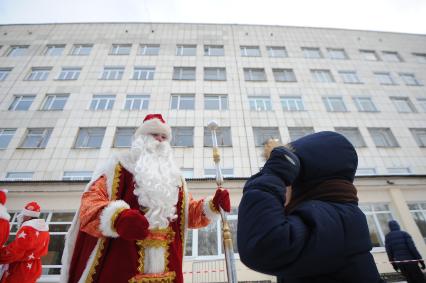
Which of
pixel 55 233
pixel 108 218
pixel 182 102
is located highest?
pixel 182 102

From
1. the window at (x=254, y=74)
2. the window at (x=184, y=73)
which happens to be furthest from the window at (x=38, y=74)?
the window at (x=254, y=74)

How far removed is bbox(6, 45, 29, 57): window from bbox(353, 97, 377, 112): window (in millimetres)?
25005

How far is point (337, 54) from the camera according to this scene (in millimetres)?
19812

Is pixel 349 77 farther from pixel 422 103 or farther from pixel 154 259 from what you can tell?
pixel 154 259

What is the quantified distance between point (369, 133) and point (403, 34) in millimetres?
14457

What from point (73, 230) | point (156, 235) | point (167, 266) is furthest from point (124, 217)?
point (73, 230)

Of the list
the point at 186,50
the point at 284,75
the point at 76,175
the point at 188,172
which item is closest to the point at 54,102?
the point at 76,175

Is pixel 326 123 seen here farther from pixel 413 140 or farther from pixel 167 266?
pixel 167 266

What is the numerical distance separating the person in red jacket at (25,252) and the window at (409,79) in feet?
78.8

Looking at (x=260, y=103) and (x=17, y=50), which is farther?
(x=17, y=50)

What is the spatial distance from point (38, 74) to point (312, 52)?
21273mm

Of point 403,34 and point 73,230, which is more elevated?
point 403,34

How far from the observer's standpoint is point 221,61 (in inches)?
707

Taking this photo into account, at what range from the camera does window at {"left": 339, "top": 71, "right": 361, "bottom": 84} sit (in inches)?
698
